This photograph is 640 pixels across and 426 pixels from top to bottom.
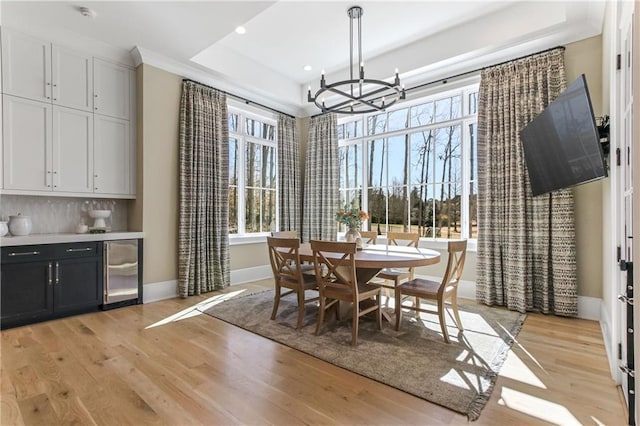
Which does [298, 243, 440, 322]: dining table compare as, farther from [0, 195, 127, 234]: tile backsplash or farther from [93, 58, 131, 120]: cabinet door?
[93, 58, 131, 120]: cabinet door

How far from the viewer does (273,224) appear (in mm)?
5871

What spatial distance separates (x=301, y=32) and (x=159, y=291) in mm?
3934

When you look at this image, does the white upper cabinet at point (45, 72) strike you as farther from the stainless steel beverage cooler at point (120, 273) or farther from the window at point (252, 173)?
the window at point (252, 173)

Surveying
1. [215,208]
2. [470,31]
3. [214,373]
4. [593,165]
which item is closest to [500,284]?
[593,165]

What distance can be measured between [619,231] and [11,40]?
→ 5770 mm

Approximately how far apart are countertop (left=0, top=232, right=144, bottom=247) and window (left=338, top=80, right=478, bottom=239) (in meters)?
3.55

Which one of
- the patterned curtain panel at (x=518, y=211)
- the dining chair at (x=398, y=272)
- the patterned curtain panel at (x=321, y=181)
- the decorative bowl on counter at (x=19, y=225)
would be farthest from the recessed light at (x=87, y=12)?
the patterned curtain panel at (x=518, y=211)

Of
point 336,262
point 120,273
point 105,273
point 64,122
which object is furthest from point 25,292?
point 336,262

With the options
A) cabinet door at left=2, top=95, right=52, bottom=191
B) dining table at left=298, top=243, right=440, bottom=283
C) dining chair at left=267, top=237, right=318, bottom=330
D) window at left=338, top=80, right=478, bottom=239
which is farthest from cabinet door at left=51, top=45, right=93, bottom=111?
window at left=338, top=80, right=478, bottom=239

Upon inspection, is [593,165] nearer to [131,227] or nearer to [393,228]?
[393,228]

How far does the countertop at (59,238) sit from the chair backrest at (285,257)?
6.31 ft

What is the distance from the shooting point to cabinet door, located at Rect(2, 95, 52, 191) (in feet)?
10.7

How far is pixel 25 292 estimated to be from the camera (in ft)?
10.4

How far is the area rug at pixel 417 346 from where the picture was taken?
6.75 ft
